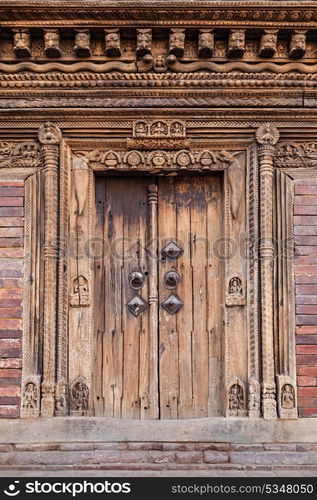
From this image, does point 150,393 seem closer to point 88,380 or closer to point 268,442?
point 88,380

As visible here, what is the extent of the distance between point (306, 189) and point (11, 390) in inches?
109

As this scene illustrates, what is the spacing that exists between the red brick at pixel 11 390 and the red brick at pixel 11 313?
1.74 ft

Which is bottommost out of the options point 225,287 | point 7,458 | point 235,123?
point 7,458

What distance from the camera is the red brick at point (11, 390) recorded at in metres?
5.49

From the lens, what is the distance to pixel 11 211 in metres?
5.68

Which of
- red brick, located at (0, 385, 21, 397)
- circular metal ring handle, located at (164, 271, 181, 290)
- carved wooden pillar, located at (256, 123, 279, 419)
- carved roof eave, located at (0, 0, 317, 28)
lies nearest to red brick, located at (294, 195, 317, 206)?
carved wooden pillar, located at (256, 123, 279, 419)

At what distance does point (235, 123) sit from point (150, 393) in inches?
87.7

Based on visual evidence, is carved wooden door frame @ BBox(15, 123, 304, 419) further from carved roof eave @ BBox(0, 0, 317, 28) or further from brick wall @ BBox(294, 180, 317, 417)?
carved roof eave @ BBox(0, 0, 317, 28)

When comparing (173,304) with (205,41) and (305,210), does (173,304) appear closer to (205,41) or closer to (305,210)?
(305,210)

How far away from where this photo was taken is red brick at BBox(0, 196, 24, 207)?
569 cm

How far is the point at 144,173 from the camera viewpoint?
581 centimetres

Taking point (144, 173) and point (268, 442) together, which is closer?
point (268, 442)

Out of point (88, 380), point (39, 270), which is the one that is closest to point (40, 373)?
point (88, 380)

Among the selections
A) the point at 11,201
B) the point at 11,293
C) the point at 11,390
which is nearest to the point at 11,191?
the point at 11,201
